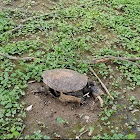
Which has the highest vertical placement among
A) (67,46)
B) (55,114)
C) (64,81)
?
(64,81)

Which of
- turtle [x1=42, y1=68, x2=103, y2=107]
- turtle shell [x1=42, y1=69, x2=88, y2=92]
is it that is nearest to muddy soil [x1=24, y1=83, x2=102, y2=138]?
turtle [x1=42, y1=68, x2=103, y2=107]

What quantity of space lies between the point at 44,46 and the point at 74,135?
7.87 ft

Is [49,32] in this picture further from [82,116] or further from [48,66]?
[82,116]

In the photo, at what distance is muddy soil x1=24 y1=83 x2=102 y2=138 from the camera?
3238 mm

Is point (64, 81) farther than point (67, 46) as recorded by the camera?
No

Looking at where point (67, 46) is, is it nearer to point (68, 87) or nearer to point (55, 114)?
point (68, 87)

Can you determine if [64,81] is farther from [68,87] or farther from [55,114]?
[55,114]

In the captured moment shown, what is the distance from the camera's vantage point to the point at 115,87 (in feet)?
13.2

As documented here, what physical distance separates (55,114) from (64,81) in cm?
56

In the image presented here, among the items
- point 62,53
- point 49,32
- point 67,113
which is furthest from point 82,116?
point 49,32

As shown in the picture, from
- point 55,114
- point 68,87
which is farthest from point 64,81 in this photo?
point 55,114

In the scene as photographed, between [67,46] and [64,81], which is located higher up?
A: [64,81]

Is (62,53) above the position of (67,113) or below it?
above

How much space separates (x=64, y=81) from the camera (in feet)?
11.5
